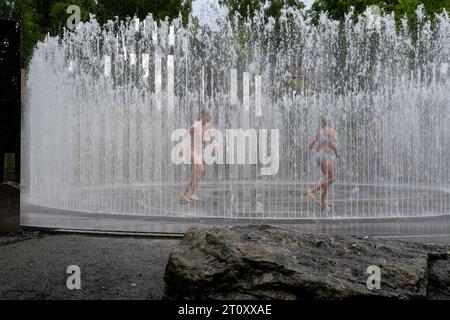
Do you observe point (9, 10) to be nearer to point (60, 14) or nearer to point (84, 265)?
point (60, 14)

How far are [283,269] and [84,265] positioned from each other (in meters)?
2.49

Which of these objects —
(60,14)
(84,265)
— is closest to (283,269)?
(84,265)

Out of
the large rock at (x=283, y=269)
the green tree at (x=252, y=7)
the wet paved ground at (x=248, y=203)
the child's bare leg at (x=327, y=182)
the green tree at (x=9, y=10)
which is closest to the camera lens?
the large rock at (x=283, y=269)

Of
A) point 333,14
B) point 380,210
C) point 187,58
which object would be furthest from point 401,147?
point 333,14

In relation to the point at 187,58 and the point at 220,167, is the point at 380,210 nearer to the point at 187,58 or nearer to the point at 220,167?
the point at 220,167

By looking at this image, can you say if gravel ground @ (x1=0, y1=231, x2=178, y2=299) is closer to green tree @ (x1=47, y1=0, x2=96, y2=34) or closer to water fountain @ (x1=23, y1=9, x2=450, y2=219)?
water fountain @ (x1=23, y1=9, x2=450, y2=219)

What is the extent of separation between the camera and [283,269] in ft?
11.7

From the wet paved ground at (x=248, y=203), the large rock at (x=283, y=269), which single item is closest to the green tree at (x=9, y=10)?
the wet paved ground at (x=248, y=203)

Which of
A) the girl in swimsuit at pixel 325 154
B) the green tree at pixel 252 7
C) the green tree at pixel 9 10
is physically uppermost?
the green tree at pixel 252 7

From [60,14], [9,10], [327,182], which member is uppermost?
[60,14]

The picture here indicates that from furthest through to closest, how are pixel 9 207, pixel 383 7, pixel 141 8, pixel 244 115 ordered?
pixel 141 8, pixel 383 7, pixel 244 115, pixel 9 207

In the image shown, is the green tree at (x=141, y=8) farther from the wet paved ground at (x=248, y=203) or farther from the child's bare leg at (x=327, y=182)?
the child's bare leg at (x=327, y=182)

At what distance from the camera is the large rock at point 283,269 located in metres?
3.48

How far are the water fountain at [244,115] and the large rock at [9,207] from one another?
235 cm
